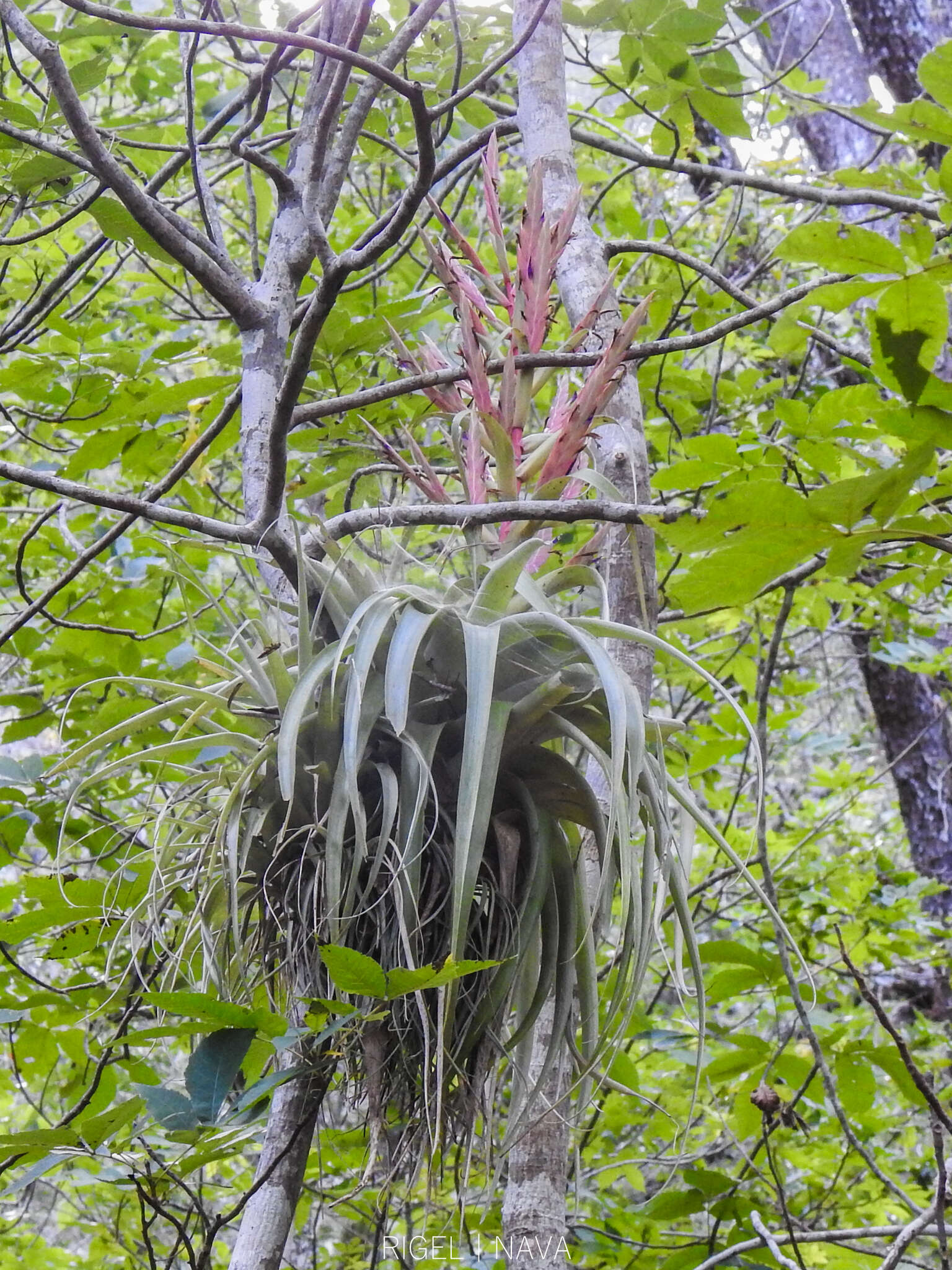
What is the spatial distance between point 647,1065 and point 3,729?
5.70 ft

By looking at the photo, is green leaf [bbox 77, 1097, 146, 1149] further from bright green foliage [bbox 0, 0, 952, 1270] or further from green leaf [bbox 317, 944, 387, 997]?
green leaf [bbox 317, 944, 387, 997]

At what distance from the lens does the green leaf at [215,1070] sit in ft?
2.58

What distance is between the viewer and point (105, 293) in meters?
3.07

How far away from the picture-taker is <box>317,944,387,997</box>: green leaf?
0.68m

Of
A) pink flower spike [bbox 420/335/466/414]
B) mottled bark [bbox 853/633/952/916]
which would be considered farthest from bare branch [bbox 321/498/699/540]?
mottled bark [bbox 853/633/952/916]

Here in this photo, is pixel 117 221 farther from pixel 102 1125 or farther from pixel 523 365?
pixel 102 1125

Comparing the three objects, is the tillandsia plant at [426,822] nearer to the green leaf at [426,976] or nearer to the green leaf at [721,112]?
the green leaf at [426,976]

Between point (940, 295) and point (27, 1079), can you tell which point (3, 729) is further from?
point (940, 295)

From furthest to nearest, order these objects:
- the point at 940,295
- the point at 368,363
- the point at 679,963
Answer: the point at 368,363
the point at 679,963
the point at 940,295

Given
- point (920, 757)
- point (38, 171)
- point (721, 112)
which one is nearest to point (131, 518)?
point (38, 171)

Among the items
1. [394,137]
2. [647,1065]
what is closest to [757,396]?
[394,137]

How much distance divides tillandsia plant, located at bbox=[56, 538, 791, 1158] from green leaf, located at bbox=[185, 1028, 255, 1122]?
0.21 ft

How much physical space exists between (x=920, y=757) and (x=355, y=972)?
11.0 feet

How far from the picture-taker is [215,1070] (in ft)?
2.58
